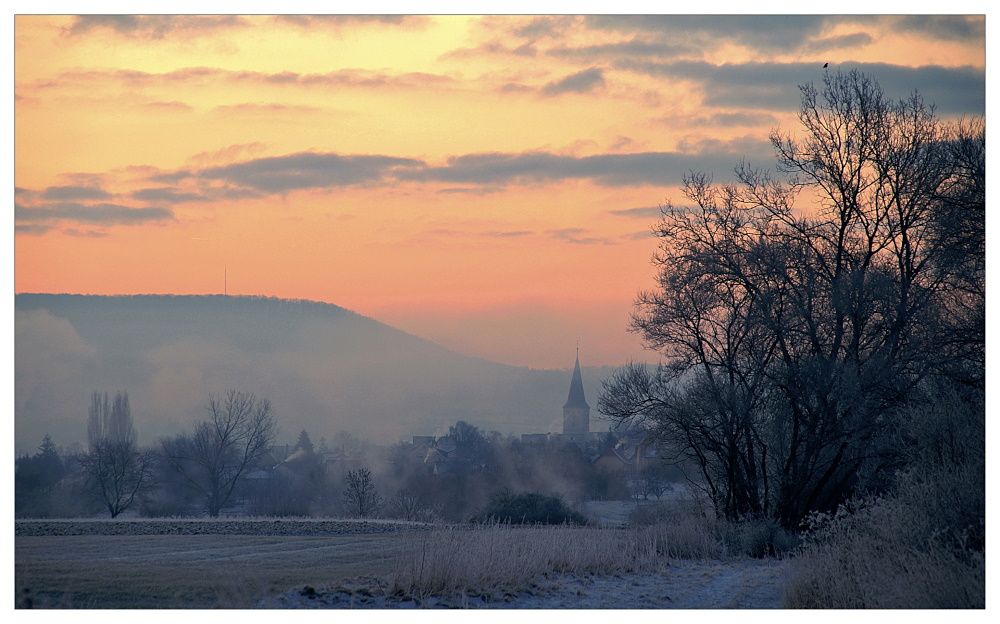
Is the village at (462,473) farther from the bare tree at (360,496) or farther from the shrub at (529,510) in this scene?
the shrub at (529,510)

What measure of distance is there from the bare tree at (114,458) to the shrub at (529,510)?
15231 millimetres

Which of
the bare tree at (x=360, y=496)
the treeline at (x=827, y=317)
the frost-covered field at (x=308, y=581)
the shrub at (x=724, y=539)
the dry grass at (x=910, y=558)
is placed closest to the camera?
the dry grass at (x=910, y=558)

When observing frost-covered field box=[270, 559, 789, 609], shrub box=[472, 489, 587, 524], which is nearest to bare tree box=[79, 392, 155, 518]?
shrub box=[472, 489, 587, 524]

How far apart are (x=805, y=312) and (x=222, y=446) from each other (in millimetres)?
37203

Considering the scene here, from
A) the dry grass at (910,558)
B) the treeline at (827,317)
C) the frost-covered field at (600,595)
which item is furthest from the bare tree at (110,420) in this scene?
the dry grass at (910,558)

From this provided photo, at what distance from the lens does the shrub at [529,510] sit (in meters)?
29.3

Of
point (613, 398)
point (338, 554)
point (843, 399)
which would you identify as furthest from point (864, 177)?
point (338, 554)

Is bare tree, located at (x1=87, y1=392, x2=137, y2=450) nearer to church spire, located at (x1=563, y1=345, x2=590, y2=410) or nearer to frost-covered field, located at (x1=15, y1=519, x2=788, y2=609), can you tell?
frost-covered field, located at (x1=15, y1=519, x2=788, y2=609)

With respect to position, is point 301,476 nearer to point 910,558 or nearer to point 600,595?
point 600,595

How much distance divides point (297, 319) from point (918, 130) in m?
28.9

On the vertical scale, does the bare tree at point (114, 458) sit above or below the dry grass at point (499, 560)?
below

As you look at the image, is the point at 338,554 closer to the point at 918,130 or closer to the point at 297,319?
the point at 918,130
